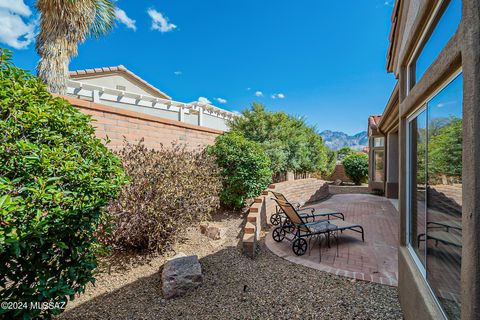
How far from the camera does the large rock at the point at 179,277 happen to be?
11.8 feet

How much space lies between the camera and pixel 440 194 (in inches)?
84.9

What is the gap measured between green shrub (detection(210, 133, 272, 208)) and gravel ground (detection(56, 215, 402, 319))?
3.14 metres

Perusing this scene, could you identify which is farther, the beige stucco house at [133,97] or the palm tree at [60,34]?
the beige stucco house at [133,97]

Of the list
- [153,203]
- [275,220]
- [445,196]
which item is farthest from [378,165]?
[153,203]

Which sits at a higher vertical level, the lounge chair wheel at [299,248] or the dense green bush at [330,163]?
the dense green bush at [330,163]

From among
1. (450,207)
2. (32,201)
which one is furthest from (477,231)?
(32,201)

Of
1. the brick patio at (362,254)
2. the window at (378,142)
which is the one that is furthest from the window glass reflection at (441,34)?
the window at (378,142)

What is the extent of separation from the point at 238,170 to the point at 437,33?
5.99 m

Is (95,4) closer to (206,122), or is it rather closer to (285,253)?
(206,122)

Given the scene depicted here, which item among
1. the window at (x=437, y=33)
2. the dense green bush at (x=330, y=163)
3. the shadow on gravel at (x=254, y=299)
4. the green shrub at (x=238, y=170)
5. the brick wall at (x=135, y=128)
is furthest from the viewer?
the dense green bush at (x=330, y=163)

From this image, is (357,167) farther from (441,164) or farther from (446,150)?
(446,150)

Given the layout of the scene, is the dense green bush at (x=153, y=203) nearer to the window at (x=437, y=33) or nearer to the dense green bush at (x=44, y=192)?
the dense green bush at (x=44, y=192)

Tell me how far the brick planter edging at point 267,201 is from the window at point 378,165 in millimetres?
4312

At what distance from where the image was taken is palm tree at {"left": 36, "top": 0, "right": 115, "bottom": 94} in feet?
26.5
